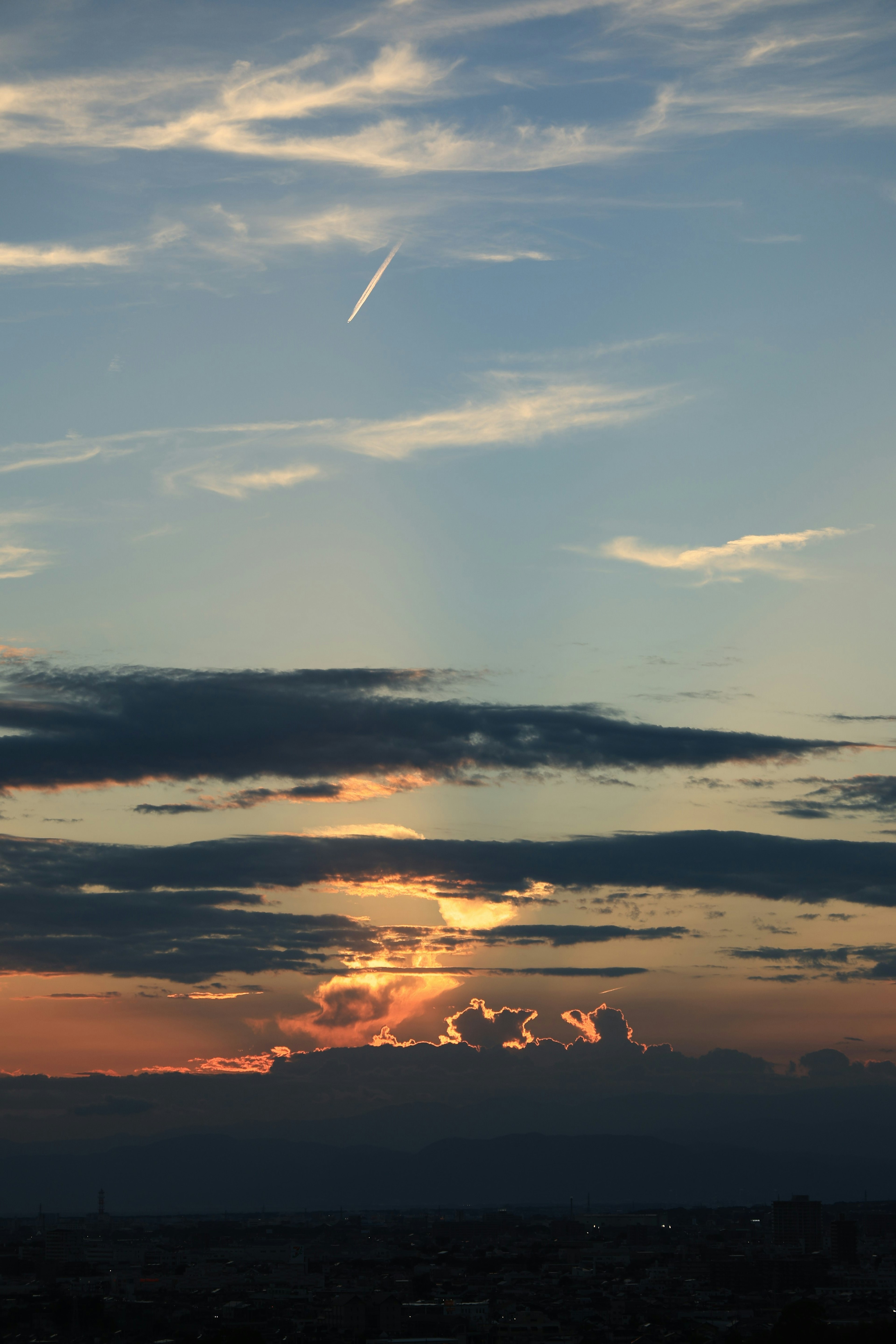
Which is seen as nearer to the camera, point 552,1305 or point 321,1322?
point 321,1322

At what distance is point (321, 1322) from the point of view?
14138 cm

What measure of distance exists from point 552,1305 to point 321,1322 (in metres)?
28.6

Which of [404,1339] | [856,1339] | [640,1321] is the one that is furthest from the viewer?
[640,1321]

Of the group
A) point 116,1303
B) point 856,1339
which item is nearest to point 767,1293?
point 116,1303

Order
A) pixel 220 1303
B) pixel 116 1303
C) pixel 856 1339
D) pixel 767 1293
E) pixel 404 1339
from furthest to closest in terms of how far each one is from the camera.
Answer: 1. pixel 767 1293
2. pixel 220 1303
3. pixel 116 1303
4. pixel 404 1339
5. pixel 856 1339

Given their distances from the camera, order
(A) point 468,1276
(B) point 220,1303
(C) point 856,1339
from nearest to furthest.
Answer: (C) point 856,1339
(B) point 220,1303
(A) point 468,1276

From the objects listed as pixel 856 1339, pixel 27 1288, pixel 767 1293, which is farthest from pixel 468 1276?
pixel 856 1339

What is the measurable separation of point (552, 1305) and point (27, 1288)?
6208cm

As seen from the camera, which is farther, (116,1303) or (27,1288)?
(27,1288)

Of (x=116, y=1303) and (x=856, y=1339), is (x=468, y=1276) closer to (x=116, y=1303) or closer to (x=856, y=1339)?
(x=116, y=1303)

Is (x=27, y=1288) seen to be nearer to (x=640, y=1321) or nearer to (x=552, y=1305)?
(x=552, y=1305)

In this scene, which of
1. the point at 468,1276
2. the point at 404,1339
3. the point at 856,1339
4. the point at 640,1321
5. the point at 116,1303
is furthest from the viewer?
the point at 468,1276

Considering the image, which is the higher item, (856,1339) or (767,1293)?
(856,1339)

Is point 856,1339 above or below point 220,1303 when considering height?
above
